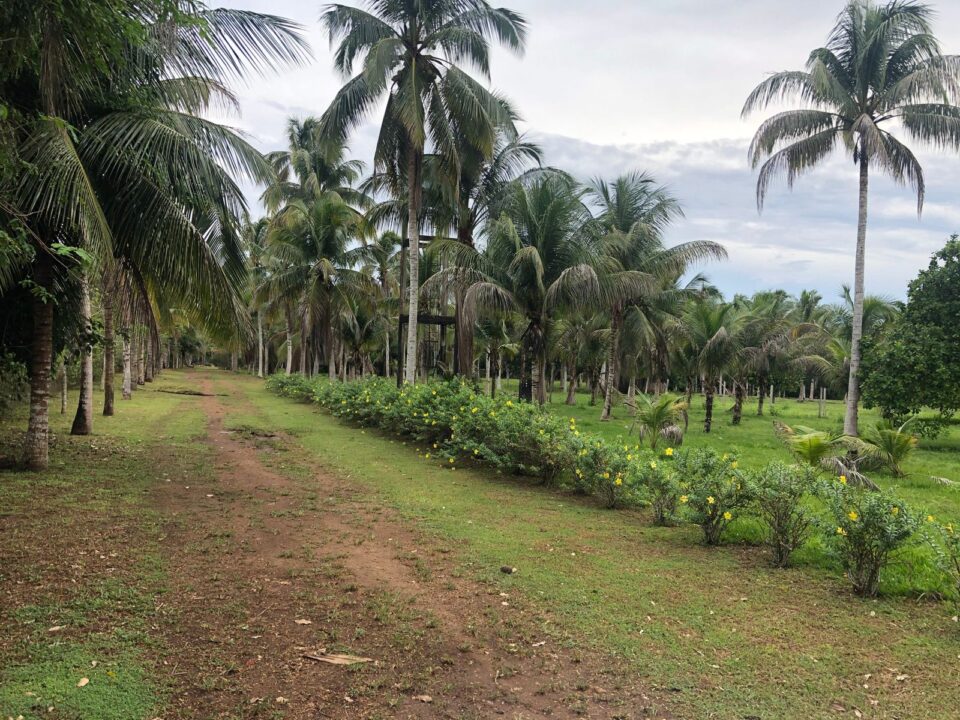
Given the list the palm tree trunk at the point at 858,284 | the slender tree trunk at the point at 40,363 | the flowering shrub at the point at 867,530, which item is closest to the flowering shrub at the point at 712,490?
the flowering shrub at the point at 867,530

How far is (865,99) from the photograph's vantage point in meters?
16.4

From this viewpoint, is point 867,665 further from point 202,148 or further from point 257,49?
point 202,148

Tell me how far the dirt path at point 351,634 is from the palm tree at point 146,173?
3229 mm

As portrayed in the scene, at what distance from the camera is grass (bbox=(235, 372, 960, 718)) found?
3299mm

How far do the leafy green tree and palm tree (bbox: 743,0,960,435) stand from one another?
69cm

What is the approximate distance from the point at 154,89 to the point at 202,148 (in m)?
0.96

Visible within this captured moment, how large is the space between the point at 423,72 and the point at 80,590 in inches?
Result: 543

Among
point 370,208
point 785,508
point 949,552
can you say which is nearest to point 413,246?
point 370,208

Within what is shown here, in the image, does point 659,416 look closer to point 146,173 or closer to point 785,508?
point 785,508

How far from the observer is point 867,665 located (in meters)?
3.60

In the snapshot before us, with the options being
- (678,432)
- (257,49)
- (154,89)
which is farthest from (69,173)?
(678,432)

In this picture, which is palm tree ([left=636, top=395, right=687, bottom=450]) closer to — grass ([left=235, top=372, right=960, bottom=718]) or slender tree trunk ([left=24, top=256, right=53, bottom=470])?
grass ([left=235, top=372, right=960, bottom=718])

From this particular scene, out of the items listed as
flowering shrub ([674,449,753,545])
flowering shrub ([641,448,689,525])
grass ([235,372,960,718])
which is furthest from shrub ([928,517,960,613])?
flowering shrub ([641,448,689,525])

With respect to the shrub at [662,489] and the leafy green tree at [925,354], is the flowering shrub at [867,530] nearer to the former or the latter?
the shrub at [662,489]
